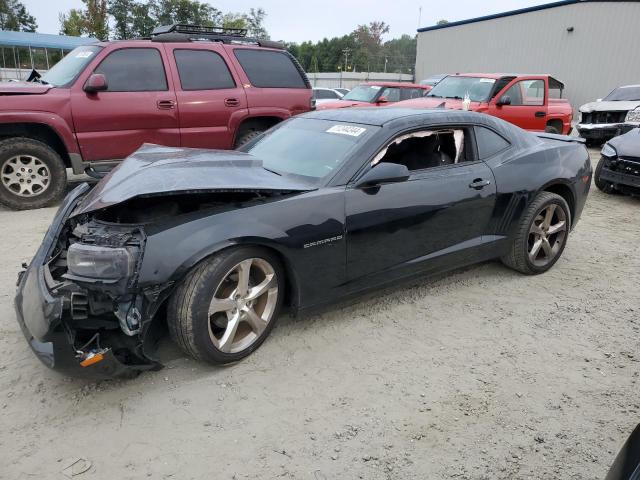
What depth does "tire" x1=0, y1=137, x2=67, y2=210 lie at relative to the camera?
5.85m

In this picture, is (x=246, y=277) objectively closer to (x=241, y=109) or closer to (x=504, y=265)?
(x=504, y=265)

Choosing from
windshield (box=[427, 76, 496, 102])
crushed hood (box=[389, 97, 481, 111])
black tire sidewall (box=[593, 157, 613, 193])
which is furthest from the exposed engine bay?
windshield (box=[427, 76, 496, 102])

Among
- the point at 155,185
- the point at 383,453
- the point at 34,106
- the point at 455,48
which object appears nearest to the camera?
the point at 383,453

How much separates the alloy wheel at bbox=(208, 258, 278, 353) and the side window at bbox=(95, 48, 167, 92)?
14.4 feet

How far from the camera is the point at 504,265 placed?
15.0 ft

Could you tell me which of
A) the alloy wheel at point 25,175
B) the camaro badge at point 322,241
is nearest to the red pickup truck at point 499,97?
the alloy wheel at point 25,175

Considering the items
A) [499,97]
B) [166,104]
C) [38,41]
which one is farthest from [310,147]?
[38,41]

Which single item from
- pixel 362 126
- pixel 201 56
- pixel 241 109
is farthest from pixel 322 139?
pixel 201 56

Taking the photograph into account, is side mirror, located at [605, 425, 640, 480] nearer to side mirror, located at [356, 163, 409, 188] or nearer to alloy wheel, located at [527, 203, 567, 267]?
side mirror, located at [356, 163, 409, 188]

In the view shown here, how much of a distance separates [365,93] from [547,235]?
8.85 meters

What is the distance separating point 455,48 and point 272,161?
26721 mm

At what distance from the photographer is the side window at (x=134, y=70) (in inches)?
245

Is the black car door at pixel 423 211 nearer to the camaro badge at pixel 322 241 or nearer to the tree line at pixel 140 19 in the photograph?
the camaro badge at pixel 322 241

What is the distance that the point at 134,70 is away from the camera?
631 centimetres
